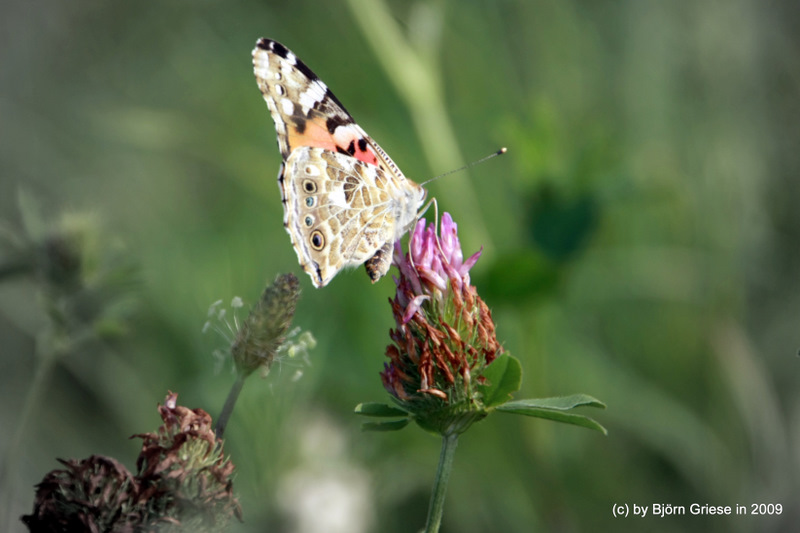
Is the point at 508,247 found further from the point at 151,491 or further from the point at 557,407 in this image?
the point at 151,491

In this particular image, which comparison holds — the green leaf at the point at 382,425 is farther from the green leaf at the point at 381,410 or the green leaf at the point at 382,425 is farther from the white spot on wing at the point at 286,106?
the white spot on wing at the point at 286,106

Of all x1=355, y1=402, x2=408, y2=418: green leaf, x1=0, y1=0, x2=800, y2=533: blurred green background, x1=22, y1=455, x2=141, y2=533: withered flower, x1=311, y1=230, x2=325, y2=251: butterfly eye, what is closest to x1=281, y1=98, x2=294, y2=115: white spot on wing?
x1=311, y1=230, x2=325, y2=251: butterfly eye

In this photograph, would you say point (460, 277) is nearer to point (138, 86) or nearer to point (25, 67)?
point (138, 86)

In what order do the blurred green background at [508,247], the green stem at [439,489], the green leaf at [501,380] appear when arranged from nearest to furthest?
the green stem at [439,489] → the green leaf at [501,380] → the blurred green background at [508,247]

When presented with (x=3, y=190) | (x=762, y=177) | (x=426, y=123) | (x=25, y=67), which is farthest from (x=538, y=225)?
(x=25, y=67)

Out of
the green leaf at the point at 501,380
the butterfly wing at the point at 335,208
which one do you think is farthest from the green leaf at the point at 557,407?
the butterfly wing at the point at 335,208

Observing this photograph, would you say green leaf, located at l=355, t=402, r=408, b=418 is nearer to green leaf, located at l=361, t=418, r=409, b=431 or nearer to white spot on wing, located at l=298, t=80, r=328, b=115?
green leaf, located at l=361, t=418, r=409, b=431

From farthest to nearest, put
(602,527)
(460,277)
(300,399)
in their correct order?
(602,527) → (300,399) → (460,277)
